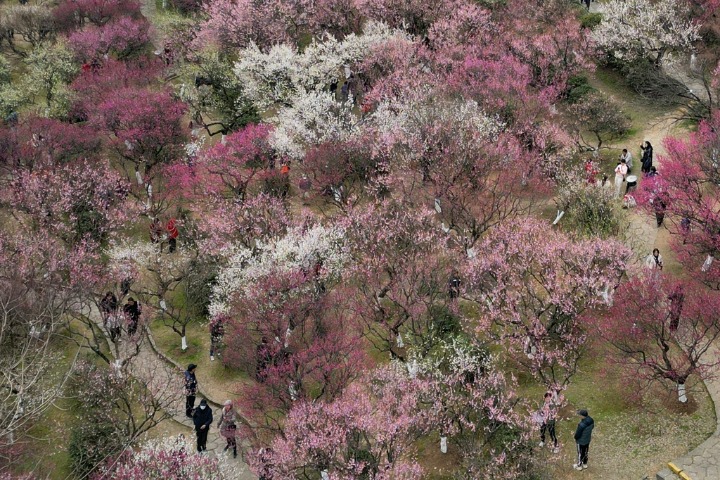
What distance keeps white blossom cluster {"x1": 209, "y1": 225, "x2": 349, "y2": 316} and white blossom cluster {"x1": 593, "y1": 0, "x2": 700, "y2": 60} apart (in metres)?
23.3

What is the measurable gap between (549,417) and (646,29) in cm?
2959

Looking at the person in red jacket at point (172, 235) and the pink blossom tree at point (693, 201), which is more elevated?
the pink blossom tree at point (693, 201)

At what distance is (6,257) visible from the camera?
92.1ft

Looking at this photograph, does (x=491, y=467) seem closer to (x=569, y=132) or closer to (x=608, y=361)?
(x=608, y=361)

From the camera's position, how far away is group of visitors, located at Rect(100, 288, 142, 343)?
2722 centimetres

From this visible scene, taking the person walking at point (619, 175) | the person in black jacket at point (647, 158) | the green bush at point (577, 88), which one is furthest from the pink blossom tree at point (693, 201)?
the green bush at point (577, 88)

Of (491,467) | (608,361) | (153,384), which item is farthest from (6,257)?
(608,361)

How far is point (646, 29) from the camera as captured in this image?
42438 millimetres

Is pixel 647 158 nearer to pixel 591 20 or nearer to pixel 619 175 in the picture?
pixel 619 175

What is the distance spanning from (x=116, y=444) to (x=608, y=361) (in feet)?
51.1

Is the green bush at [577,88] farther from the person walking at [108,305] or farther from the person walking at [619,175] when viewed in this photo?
the person walking at [108,305]

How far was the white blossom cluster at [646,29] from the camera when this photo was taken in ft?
137

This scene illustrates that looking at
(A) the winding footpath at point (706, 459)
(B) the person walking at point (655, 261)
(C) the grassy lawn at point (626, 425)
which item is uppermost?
(B) the person walking at point (655, 261)

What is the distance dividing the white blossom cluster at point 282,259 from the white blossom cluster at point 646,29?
2331 centimetres
